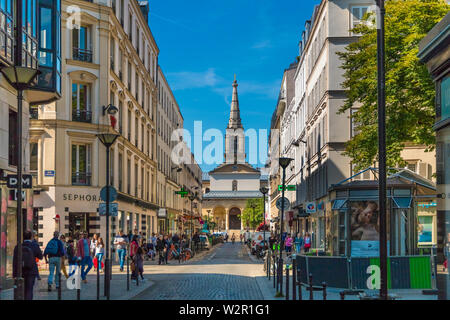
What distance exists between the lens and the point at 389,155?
2619 cm

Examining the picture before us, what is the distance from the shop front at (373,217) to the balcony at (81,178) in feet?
58.7

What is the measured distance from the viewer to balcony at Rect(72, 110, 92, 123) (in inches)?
1356

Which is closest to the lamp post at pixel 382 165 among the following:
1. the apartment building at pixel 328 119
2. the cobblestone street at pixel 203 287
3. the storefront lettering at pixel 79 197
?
the cobblestone street at pixel 203 287

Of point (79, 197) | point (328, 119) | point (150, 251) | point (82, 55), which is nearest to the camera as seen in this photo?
point (79, 197)

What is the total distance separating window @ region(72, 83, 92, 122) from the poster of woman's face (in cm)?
1925

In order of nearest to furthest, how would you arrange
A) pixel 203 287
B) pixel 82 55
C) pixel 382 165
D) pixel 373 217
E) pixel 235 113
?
pixel 382 165 → pixel 373 217 → pixel 203 287 → pixel 82 55 → pixel 235 113

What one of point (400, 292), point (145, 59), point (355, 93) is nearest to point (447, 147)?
point (400, 292)

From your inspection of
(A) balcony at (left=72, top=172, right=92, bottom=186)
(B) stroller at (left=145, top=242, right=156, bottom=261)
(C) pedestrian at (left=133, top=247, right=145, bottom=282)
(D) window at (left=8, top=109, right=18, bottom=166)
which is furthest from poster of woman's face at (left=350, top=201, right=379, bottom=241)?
(B) stroller at (left=145, top=242, right=156, bottom=261)

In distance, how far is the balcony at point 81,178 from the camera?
112 ft

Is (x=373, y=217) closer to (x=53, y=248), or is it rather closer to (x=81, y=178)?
(x=53, y=248)

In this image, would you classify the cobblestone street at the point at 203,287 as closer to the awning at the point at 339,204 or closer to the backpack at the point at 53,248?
the backpack at the point at 53,248

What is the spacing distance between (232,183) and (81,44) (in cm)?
13192

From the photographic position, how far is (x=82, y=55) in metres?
34.8

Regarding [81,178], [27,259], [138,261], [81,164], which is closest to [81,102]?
[81,164]
